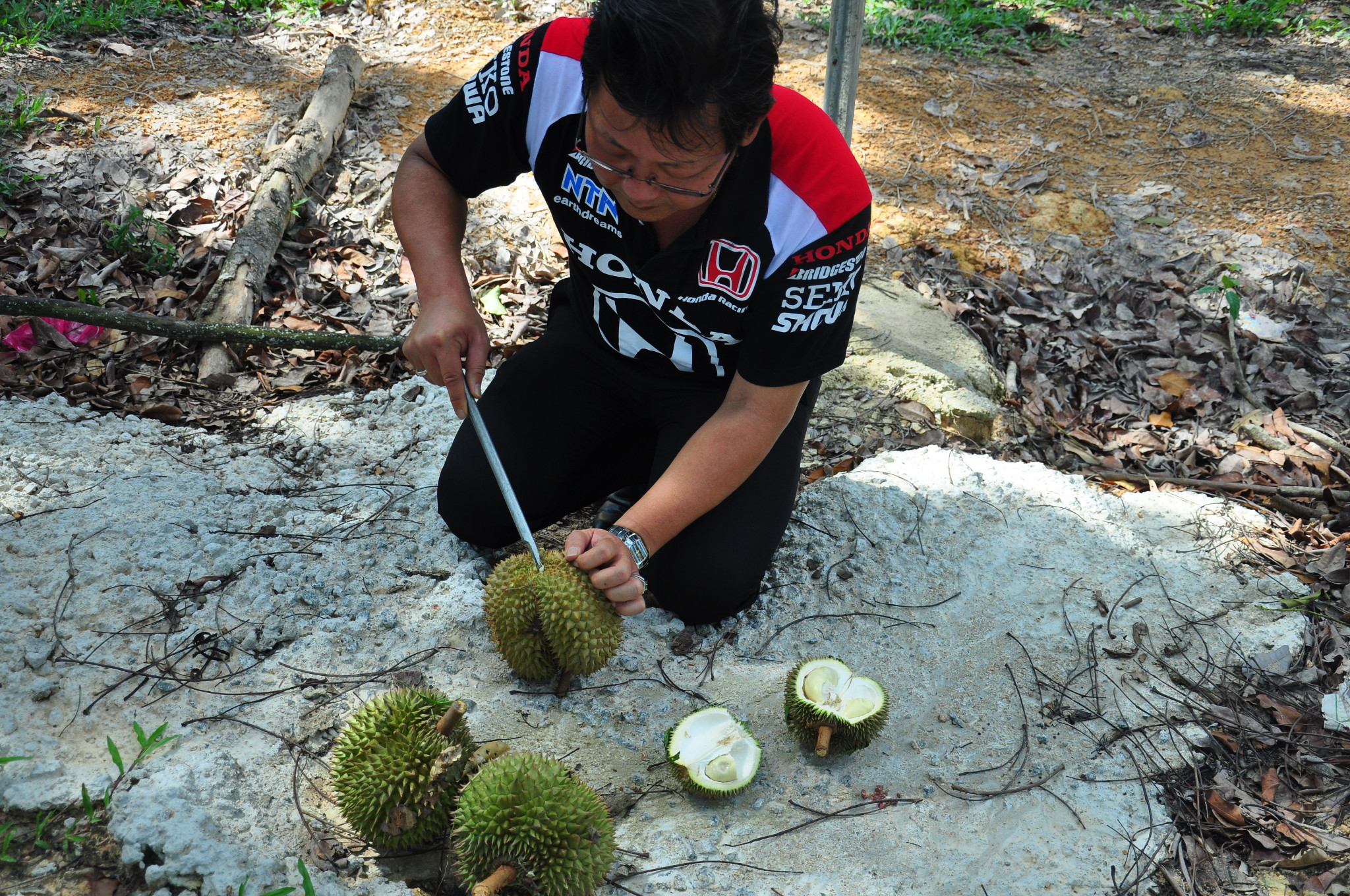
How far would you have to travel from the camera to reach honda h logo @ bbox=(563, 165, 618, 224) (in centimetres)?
248

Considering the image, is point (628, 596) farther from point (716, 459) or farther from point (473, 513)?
point (473, 513)

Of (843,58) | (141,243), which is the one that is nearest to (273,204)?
(141,243)

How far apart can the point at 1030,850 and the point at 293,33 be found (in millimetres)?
6772

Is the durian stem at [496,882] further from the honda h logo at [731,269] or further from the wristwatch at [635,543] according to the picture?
the honda h logo at [731,269]

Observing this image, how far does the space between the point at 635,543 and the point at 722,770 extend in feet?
2.06

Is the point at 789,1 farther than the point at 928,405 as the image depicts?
Yes

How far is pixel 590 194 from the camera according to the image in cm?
252

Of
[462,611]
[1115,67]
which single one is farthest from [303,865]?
[1115,67]

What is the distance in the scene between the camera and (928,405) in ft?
13.0

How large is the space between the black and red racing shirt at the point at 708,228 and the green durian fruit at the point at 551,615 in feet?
2.46

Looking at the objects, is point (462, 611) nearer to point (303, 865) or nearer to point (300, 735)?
point (300, 735)

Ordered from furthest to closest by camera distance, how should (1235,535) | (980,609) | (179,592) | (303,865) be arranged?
(1235,535) < (980,609) < (179,592) < (303,865)

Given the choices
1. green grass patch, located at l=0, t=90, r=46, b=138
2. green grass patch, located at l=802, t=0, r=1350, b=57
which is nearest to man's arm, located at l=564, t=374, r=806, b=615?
green grass patch, located at l=0, t=90, r=46, b=138

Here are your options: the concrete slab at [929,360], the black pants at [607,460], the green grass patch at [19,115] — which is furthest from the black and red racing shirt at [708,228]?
the green grass patch at [19,115]
